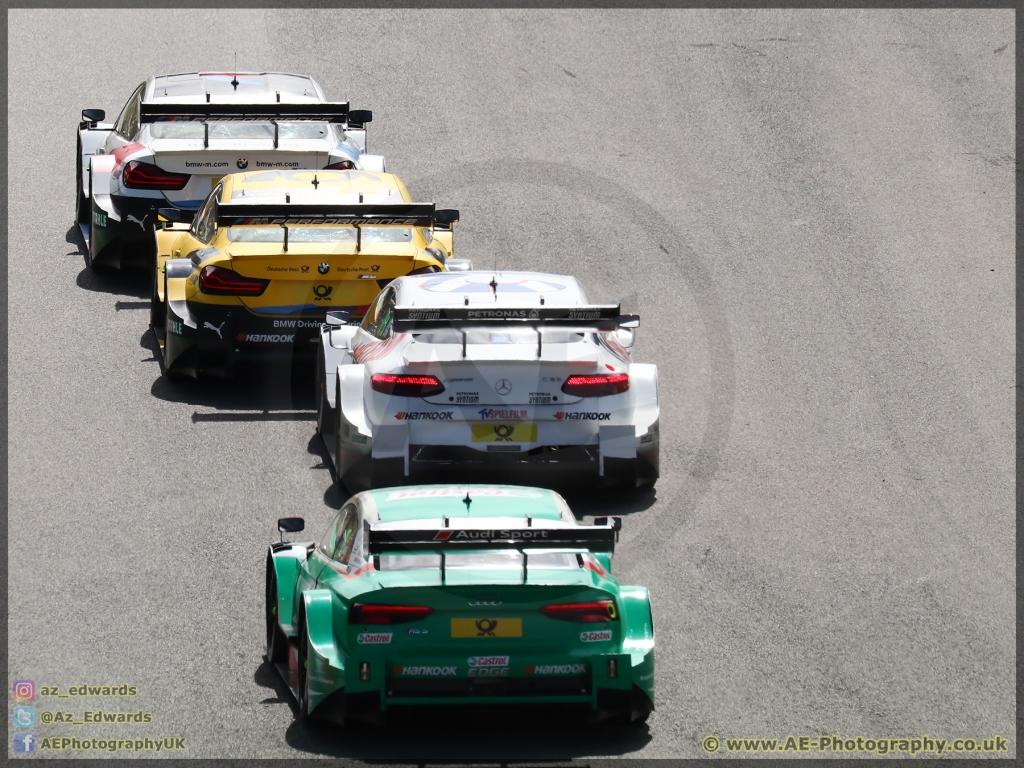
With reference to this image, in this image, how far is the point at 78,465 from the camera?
12.4m

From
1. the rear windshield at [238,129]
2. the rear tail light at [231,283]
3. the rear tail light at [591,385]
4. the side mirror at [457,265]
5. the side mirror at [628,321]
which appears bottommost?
the rear tail light at [591,385]

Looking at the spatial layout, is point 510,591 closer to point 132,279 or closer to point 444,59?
point 132,279

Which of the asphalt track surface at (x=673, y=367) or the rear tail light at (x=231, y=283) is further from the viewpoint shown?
the rear tail light at (x=231, y=283)

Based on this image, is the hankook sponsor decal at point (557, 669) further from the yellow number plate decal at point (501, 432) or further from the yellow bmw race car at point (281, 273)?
the yellow bmw race car at point (281, 273)

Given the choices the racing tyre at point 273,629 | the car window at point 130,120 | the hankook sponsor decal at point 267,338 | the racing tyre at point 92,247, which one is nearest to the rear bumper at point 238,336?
the hankook sponsor decal at point 267,338

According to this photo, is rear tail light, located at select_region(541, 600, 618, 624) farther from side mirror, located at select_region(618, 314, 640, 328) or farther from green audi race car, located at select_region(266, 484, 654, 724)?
side mirror, located at select_region(618, 314, 640, 328)

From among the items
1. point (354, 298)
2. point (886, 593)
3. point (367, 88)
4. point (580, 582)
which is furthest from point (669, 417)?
point (367, 88)

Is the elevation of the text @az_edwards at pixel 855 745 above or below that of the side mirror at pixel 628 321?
below

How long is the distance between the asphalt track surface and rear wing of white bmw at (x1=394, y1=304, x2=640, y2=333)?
4.45 ft

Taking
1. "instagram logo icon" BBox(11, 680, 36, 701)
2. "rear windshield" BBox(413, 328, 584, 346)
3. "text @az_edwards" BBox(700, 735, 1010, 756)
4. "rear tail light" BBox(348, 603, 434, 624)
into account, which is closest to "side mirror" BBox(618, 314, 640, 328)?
"rear windshield" BBox(413, 328, 584, 346)

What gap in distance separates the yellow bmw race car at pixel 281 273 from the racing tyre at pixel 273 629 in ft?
16.1

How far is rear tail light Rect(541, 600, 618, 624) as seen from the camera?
7.61 metres

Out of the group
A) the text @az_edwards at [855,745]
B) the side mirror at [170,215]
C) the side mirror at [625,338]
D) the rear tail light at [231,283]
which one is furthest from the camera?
the side mirror at [170,215]

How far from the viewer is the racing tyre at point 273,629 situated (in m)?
8.60
